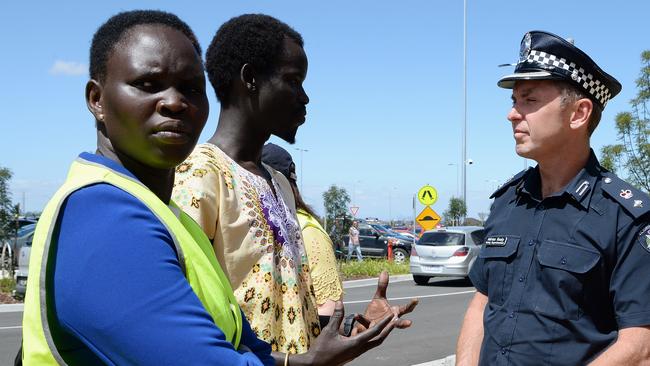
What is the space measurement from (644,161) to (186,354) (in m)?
16.7

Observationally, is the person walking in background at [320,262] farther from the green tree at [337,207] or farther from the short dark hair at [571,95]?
the green tree at [337,207]

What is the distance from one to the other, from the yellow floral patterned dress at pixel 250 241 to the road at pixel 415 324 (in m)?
6.38

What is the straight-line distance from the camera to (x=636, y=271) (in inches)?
97.0

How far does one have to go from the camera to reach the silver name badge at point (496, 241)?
9.46 ft

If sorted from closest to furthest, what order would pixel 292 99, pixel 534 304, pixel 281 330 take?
pixel 281 330, pixel 292 99, pixel 534 304

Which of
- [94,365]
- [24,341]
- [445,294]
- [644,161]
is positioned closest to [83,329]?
[94,365]

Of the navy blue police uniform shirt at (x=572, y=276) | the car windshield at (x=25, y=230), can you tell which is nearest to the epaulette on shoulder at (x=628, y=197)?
the navy blue police uniform shirt at (x=572, y=276)

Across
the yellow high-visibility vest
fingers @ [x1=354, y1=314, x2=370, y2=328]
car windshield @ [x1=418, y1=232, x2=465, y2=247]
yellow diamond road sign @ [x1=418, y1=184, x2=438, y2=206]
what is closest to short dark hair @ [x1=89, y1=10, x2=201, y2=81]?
the yellow high-visibility vest

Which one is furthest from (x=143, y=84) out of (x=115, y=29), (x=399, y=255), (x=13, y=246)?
(x=399, y=255)

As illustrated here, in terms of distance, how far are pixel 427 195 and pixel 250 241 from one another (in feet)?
64.2

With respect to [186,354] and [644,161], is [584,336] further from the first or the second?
[644,161]

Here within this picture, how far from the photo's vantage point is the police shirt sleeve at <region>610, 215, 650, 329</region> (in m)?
2.42

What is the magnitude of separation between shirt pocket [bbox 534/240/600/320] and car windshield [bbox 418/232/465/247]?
15.7 m

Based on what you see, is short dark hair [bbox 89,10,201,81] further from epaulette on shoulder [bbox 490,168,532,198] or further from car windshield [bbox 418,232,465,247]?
car windshield [bbox 418,232,465,247]
